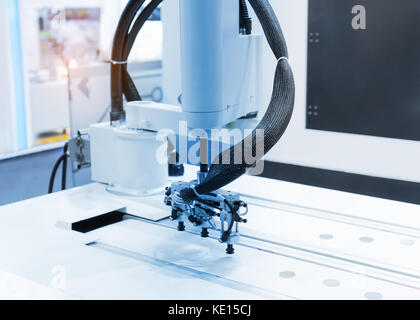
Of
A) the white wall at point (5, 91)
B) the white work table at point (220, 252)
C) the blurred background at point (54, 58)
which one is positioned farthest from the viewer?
the blurred background at point (54, 58)

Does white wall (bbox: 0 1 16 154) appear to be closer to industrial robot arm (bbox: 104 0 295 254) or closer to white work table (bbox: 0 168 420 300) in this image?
white work table (bbox: 0 168 420 300)

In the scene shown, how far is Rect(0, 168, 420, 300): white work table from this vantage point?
1228 mm

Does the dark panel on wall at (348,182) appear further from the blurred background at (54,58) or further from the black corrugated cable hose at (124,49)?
the black corrugated cable hose at (124,49)

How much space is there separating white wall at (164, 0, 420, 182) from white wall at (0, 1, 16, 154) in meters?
1.66

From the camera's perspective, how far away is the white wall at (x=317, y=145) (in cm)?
350

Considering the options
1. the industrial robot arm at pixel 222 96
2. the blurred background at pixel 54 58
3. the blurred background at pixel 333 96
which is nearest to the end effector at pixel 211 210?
the industrial robot arm at pixel 222 96

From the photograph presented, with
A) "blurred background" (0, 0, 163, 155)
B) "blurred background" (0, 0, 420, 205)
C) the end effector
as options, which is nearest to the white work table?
the end effector

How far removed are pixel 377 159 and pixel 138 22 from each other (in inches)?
89.1

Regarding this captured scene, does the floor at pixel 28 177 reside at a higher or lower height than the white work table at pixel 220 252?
lower

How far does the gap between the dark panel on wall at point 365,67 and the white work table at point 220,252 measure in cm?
178

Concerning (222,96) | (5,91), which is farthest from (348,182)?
(5,91)

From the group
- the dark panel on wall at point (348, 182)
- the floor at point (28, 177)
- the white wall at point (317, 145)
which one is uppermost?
the white wall at point (317, 145)

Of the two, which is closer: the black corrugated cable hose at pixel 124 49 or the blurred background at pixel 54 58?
the black corrugated cable hose at pixel 124 49

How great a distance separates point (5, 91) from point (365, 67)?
3.02 meters
